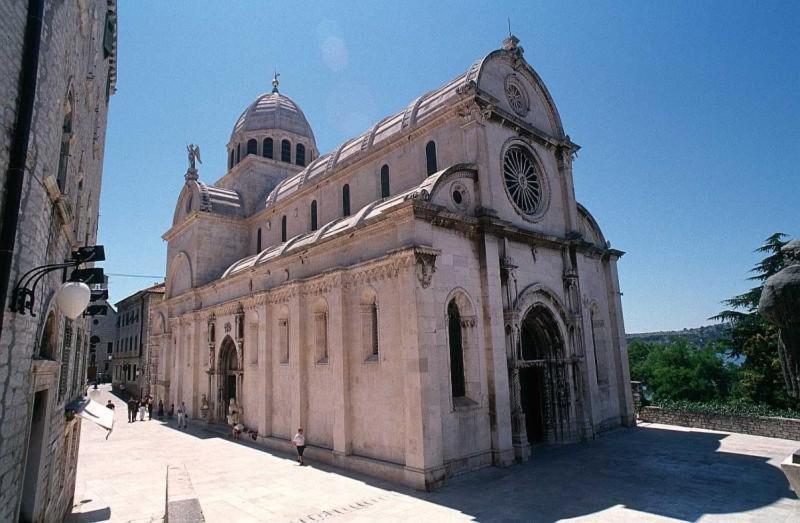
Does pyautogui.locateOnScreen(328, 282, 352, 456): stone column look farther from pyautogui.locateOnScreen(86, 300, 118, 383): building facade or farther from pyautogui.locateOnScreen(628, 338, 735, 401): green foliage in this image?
Result: pyautogui.locateOnScreen(86, 300, 118, 383): building facade

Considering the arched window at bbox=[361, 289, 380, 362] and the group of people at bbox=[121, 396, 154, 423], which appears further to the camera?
the group of people at bbox=[121, 396, 154, 423]

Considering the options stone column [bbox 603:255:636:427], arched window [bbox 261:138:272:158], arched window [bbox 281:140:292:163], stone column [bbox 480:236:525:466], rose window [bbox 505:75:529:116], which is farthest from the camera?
arched window [bbox 281:140:292:163]

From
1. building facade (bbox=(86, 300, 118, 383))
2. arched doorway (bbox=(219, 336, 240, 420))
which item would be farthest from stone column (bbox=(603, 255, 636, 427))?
building facade (bbox=(86, 300, 118, 383))

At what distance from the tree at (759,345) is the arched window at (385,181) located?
2496 cm

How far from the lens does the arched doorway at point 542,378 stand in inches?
715

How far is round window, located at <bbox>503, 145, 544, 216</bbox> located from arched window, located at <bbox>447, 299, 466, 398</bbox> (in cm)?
565

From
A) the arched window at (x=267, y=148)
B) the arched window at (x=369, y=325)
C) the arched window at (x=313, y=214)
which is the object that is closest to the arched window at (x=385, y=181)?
the arched window at (x=313, y=214)

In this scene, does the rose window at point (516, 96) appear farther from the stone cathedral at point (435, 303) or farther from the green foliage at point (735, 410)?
the green foliage at point (735, 410)

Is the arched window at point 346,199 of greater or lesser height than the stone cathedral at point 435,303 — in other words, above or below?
above

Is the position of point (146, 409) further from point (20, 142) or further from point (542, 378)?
point (20, 142)

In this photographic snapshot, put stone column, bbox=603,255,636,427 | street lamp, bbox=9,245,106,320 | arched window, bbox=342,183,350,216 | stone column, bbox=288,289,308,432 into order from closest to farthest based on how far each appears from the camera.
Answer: street lamp, bbox=9,245,106,320, stone column, bbox=288,289,308,432, stone column, bbox=603,255,636,427, arched window, bbox=342,183,350,216

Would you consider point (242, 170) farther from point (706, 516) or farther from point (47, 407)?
point (706, 516)

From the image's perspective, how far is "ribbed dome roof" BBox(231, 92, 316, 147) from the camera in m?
33.0

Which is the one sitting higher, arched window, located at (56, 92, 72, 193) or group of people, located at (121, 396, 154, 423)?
arched window, located at (56, 92, 72, 193)
